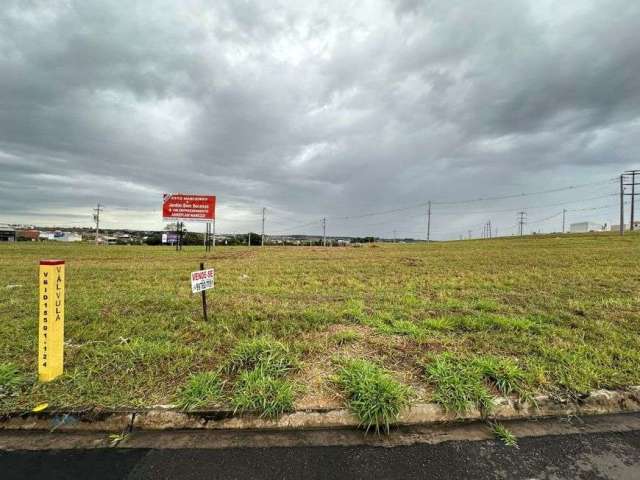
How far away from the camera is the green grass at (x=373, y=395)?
2.46 m

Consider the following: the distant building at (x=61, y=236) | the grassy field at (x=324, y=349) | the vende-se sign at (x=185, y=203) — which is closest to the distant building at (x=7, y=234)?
the distant building at (x=61, y=236)

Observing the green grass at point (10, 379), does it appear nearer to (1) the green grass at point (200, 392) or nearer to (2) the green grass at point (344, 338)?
(1) the green grass at point (200, 392)

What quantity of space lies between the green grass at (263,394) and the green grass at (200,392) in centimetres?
18

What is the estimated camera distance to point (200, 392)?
8.95ft

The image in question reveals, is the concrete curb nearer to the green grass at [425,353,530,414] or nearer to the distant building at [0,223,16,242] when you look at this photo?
the green grass at [425,353,530,414]

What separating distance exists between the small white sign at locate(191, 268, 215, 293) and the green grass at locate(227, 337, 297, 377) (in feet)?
3.88

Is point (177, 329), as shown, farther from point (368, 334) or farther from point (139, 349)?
point (368, 334)

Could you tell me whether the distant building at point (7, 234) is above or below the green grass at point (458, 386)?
above

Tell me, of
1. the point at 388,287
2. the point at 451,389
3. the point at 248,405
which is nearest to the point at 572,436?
the point at 451,389

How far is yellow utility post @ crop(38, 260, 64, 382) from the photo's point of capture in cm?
284

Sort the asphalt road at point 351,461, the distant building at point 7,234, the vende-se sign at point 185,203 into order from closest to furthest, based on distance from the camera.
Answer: the asphalt road at point 351,461 → the vende-se sign at point 185,203 → the distant building at point 7,234

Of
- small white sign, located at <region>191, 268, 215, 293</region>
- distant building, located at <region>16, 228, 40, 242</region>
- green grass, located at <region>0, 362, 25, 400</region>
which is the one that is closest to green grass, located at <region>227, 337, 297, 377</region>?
small white sign, located at <region>191, 268, 215, 293</region>

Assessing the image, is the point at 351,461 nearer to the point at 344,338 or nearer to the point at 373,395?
the point at 373,395

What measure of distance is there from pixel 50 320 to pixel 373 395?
10.4ft
